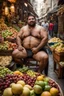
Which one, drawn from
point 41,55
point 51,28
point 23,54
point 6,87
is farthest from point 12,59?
point 51,28

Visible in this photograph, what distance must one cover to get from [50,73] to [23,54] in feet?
7.50

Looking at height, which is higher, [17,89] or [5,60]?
[17,89]

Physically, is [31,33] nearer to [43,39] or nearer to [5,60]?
[43,39]

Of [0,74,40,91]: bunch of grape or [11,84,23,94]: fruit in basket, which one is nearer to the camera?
[11,84,23,94]: fruit in basket

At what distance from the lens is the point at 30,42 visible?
9016 millimetres

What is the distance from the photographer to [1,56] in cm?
970

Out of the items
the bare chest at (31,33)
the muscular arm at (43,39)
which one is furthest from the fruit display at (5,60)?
the muscular arm at (43,39)

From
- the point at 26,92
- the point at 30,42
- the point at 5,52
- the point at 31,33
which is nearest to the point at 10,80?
the point at 26,92

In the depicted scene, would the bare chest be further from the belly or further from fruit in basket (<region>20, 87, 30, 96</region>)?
fruit in basket (<region>20, 87, 30, 96</region>)

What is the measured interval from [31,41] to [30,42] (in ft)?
0.16

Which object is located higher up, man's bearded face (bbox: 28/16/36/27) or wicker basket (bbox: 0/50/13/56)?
man's bearded face (bbox: 28/16/36/27)

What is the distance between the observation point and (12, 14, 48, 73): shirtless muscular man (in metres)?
8.77

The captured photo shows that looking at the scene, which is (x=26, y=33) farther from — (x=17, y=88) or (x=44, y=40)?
(x=17, y=88)

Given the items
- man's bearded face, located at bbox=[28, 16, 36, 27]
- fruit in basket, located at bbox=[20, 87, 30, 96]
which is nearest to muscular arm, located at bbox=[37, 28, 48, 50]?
man's bearded face, located at bbox=[28, 16, 36, 27]
